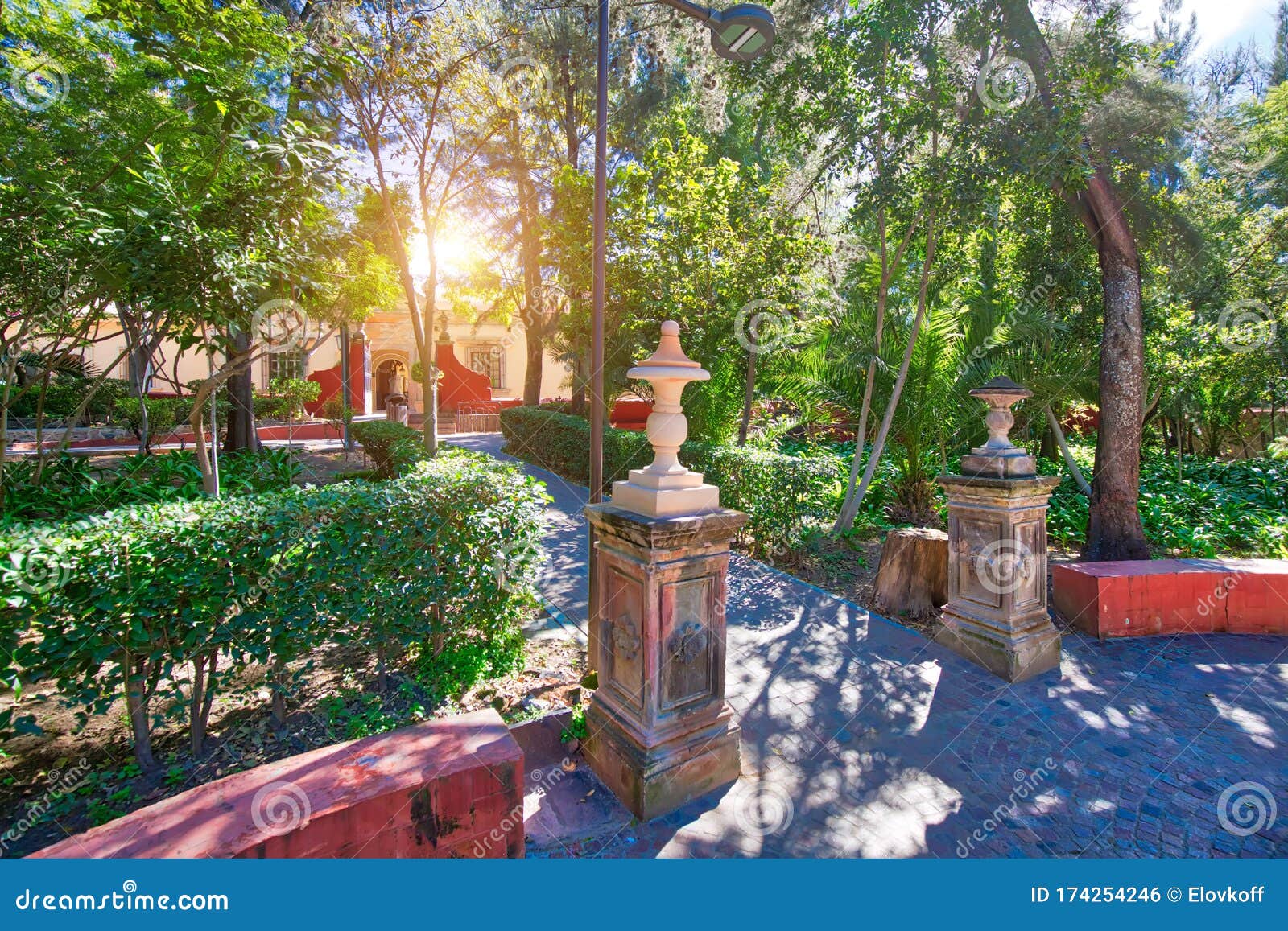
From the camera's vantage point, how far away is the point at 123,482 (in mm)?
5707

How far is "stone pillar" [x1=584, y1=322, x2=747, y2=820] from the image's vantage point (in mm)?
2818

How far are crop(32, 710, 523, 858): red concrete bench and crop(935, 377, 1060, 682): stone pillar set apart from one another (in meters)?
3.66

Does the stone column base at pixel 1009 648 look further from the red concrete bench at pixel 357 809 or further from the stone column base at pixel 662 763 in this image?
the red concrete bench at pixel 357 809

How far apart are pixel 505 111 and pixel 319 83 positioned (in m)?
5.40

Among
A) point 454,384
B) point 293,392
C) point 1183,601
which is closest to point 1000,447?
point 1183,601

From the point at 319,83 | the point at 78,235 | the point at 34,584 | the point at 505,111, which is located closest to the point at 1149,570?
the point at 34,584

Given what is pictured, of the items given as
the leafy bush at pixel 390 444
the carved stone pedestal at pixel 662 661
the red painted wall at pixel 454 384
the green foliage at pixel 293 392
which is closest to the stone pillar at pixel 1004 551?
the carved stone pedestal at pixel 662 661

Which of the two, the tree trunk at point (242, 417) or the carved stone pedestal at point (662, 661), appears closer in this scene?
the carved stone pedestal at point (662, 661)

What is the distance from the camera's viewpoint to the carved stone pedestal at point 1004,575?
427 cm

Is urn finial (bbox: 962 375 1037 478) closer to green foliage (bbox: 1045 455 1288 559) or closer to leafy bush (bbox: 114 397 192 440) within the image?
green foliage (bbox: 1045 455 1288 559)

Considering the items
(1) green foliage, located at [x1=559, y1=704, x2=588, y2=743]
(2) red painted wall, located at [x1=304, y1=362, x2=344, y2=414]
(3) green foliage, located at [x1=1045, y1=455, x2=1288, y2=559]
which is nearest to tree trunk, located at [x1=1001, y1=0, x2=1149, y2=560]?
(3) green foliage, located at [x1=1045, y1=455, x2=1288, y2=559]

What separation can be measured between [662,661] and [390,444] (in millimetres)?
8517

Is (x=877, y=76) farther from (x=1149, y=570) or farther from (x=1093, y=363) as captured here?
(x=1149, y=570)

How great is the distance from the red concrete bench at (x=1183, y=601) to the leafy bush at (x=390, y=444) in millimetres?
7156
